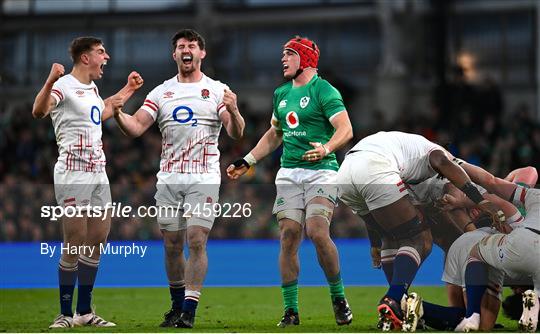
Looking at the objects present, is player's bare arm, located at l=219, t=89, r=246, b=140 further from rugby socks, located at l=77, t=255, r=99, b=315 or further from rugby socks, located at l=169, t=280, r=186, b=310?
rugby socks, located at l=77, t=255, r=99, b=315

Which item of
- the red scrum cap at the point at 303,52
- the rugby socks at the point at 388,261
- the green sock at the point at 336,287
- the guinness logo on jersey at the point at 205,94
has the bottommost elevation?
the green sock at the point at 336,287

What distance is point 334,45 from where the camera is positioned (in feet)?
107

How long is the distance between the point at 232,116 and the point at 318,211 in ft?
3.89

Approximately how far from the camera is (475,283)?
1058cm

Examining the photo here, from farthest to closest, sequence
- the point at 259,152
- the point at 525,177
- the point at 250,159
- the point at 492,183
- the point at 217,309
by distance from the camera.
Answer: the point at 217,309 → the point at 259,152 → the point at 250,159 → the point at 525,177 → the point at 492,183

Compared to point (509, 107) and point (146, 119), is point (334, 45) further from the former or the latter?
point (146, 119)

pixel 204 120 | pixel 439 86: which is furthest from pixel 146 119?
pixel 439 86

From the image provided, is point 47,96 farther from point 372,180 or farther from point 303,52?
point 372,180

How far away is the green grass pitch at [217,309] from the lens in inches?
432

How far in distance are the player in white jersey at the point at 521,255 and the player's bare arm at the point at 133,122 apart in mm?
3223

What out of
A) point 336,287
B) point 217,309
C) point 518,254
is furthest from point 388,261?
point 217,309

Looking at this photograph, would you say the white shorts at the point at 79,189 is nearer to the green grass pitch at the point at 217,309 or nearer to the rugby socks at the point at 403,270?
the green grass pitch at the point at 217,309

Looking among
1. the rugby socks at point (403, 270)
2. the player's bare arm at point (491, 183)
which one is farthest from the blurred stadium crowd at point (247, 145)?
the player's bare arm at point (491, 183)

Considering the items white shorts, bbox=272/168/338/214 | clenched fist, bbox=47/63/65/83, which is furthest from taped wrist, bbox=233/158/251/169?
clenched fist, bbox=47/63/65/83
